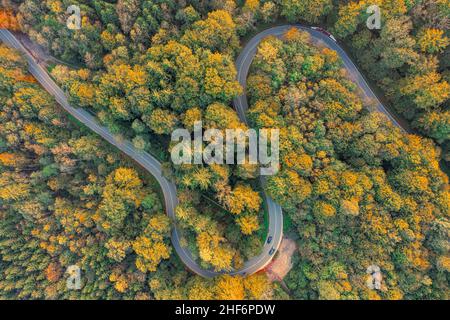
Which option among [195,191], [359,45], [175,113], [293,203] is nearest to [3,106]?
[175,113]

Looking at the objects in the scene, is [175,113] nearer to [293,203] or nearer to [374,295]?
[293,203]

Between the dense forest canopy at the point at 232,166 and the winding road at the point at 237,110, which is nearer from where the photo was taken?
the dense forest canopy at the point at 232,166

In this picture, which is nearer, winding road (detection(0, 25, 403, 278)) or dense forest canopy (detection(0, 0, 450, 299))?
dense forest canopy (detection(0, 0, 450, 299))

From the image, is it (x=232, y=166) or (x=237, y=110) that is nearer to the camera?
(x=232, y=166)

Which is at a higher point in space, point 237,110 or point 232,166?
point 237,110
